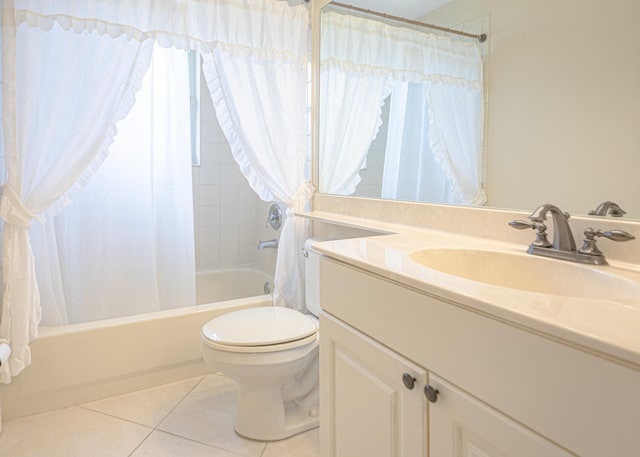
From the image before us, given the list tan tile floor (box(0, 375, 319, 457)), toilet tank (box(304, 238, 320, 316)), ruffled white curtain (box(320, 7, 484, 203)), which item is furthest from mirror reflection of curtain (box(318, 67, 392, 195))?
tan tile floor (box(0, 375, 319, 457))

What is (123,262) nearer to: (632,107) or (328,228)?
(328,228)

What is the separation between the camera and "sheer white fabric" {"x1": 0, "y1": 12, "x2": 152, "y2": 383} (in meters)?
1.52

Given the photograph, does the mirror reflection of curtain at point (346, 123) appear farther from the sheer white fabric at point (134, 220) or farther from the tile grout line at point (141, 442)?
the tile grout line at point (141, 442)

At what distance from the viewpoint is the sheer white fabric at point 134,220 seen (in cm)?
182

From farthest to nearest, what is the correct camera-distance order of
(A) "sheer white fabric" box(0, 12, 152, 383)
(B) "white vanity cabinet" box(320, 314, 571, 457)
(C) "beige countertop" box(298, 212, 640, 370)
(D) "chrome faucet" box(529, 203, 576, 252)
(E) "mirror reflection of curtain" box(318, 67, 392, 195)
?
(E) "mirror reflection of curtain" box(318, 67, 392, 195), (A) "sheer white fabric" box(0, 12, 152, 383), (D) "chrome faucet" box(529, 203, 576, 252), (B) "white vanity cabinet" box(320, 314, 571, 457), (C) "beige countertop" box(298, 212, 640, 370)

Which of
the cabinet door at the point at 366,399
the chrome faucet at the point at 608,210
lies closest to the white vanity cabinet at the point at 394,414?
the cabinet door at the point at 366,399

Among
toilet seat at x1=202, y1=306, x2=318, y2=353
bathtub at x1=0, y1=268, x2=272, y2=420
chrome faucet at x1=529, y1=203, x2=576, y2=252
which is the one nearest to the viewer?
chrome faucet at x1=529, y1=203, x2=576, y2=252

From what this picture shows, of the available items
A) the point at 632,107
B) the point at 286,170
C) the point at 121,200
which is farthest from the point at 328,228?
the point at 632,107

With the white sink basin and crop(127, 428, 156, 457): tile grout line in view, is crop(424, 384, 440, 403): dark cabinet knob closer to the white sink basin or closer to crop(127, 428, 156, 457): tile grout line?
the white sink basin

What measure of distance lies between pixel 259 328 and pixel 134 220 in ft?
2.90

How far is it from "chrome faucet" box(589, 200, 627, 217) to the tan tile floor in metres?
1.24

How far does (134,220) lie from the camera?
1907 millimetres

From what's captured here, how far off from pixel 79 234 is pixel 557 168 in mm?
1926

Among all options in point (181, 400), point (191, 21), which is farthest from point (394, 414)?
point (191, 21)
